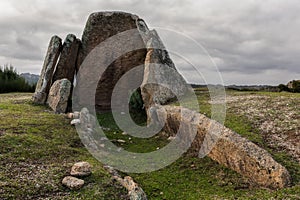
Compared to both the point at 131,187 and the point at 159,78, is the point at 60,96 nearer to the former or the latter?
the point at 159,78

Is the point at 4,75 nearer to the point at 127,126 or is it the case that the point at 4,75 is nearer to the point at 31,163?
the point at 127,126

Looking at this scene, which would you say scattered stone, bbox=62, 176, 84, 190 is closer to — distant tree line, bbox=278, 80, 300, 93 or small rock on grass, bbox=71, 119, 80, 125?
small rock on grass, bbox=71, 119, 80, 125

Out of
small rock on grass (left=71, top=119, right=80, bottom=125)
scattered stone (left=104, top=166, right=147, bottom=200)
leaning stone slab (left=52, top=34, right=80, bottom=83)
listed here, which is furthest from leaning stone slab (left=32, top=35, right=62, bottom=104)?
scattered stone (left=104, top=166, right=147, bottom=200)

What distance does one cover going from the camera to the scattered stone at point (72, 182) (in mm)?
8773

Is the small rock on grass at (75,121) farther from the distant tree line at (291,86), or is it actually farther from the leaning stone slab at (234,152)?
the distant tree line at (291,86)

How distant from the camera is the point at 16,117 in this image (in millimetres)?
15086

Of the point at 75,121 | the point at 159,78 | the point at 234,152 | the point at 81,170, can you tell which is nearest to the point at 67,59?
the point at 159,78

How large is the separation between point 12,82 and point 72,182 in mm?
23257

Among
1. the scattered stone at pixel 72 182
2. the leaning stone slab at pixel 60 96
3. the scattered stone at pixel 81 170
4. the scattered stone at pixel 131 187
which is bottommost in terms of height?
the scattered stone at pixel 131 187

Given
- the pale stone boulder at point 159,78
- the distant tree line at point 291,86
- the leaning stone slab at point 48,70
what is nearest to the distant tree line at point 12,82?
the leaning stone slab at point 48,70

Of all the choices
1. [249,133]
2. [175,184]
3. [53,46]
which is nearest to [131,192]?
[175,184]

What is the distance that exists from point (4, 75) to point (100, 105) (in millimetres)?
13388

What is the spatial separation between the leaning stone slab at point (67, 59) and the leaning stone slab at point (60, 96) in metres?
1.97

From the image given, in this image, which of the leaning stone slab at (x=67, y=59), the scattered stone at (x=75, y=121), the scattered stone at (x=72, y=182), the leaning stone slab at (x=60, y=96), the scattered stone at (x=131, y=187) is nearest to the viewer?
the scattered stone at (x=131, y=187)
